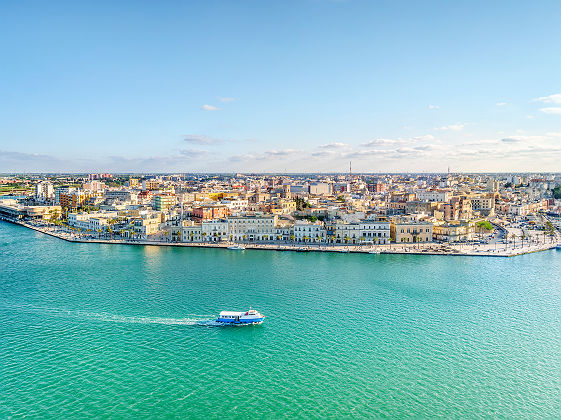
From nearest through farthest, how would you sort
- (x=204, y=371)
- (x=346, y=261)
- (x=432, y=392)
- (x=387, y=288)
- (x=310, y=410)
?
(x=310, y=410), (x=432, y=392), (x=204, y=371), (x=387, y=288), (x=346, y=261)

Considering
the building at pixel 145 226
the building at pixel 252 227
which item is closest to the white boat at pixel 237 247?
the building at pixel 252 227

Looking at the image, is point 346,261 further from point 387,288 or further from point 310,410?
point 310,410

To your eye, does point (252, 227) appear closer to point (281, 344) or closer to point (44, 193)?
point (281, 344)

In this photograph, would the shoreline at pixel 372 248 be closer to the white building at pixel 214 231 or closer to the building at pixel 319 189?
the white building at pixel 214 231

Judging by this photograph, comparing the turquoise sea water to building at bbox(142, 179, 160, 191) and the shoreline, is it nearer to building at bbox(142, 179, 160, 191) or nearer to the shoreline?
the shoreline

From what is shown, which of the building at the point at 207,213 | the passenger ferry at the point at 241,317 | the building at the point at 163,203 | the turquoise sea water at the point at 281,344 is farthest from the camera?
the building at the point at 163,203

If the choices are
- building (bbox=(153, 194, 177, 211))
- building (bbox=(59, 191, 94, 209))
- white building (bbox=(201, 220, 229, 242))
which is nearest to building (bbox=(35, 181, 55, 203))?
building (bbox=(59, 191, 94, 209))

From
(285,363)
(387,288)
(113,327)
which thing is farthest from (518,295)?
(113,327)
